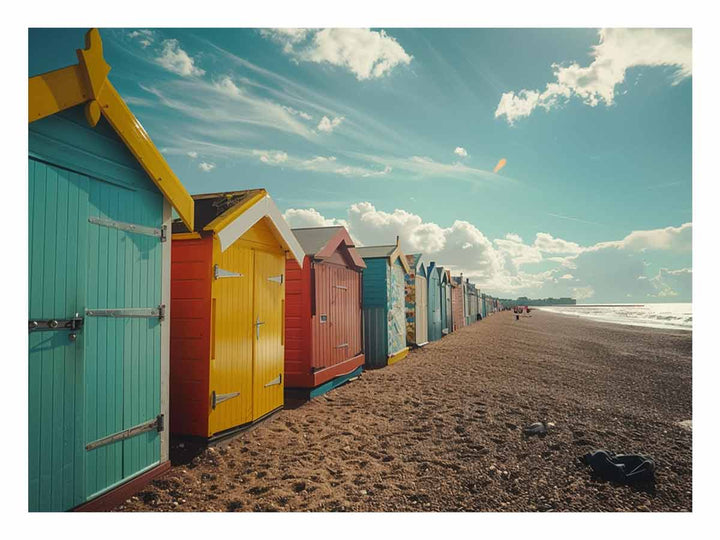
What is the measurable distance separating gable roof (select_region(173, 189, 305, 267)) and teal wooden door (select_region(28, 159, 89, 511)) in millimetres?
1476

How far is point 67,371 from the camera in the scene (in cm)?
313

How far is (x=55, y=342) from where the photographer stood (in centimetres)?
304

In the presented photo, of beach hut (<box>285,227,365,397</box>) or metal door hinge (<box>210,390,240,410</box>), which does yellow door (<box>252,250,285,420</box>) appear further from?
beach hut (<box>285,227,365,397</box>)

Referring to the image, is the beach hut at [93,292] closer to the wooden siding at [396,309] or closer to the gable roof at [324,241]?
the gable roof at [324,241]

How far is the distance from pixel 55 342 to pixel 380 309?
31.2 feet

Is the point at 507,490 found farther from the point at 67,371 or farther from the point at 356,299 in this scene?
the point at 356,299

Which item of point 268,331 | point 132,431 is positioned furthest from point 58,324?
point 268,331

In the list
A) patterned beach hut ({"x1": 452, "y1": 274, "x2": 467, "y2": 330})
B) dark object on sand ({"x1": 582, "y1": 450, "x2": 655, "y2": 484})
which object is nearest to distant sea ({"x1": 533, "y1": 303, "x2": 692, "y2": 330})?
patterned beach hut ({"x1": 452, "y1": 274, "x2": 467, "y2": 330})

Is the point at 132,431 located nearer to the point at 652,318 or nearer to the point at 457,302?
the point at 457,302

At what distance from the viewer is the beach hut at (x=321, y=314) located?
7746mm

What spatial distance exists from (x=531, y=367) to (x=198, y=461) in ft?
30.2

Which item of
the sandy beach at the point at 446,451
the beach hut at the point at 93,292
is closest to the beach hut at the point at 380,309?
the sandy beach at the point at 446,451

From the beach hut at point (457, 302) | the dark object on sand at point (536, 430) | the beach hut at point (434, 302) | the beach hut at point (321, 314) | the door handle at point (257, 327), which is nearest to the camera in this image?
the dark object on sand at point (536, 430)

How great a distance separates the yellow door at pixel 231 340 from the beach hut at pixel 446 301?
52.7 feet
